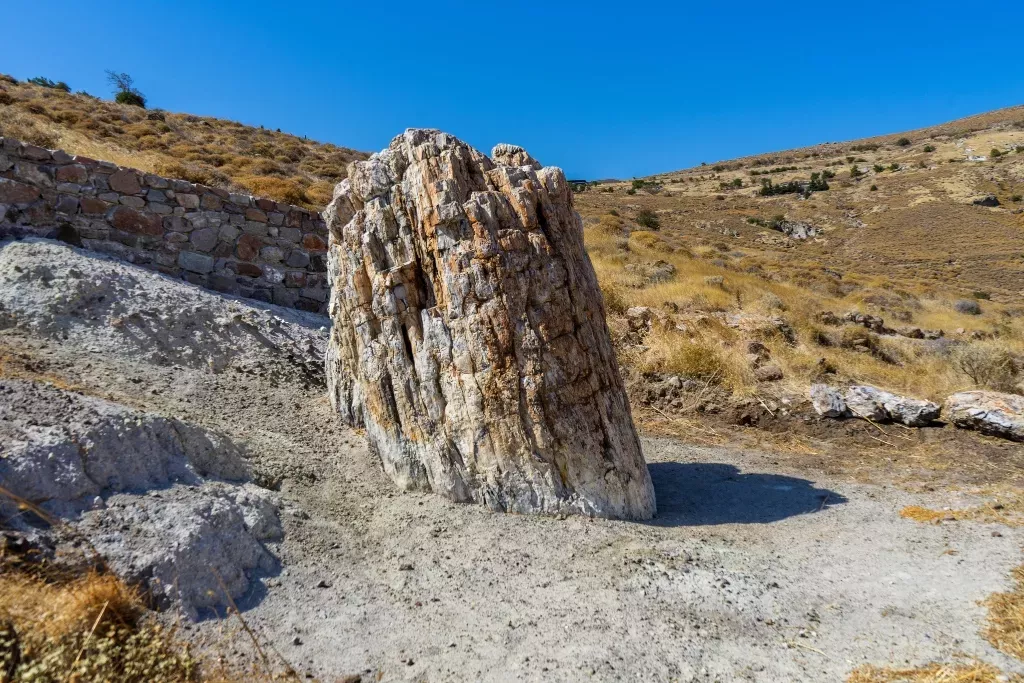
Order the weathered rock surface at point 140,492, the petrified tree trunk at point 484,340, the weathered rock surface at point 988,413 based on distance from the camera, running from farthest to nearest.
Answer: the weathered rock surface at point 988,413 < the petrified tree trunk at point 484,340 < the weathered rock surface at point 140,492

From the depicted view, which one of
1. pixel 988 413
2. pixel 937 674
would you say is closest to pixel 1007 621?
pixel 937 674

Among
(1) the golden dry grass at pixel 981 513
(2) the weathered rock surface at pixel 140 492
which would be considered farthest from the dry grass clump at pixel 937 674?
(2) the weathered rock surface at pixel 140 492

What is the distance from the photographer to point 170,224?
8.31 meters

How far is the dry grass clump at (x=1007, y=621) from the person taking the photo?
126 inches

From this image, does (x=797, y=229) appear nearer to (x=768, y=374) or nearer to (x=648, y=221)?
(x=648, y=221)

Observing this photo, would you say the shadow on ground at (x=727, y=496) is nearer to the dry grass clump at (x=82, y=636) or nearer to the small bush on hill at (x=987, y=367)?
the dry grass clump at (x=82, y=636)

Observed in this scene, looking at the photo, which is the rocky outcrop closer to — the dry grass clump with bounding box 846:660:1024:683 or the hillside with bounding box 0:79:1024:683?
the hillside with bounding box 0:79:1024:683

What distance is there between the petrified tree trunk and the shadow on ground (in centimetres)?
42

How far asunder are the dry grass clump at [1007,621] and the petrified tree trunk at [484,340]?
90.1 inches

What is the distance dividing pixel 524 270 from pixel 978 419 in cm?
632

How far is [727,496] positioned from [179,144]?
71.5 feet

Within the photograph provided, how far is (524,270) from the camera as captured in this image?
510 centimetres

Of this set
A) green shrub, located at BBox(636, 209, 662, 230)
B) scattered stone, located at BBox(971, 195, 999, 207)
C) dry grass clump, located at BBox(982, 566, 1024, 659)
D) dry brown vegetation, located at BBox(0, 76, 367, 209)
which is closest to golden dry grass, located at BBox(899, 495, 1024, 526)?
dry grass clump, located at BBox(982, 566, 1024, 659)

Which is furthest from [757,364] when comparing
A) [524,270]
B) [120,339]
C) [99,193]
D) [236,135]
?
[236,135]
